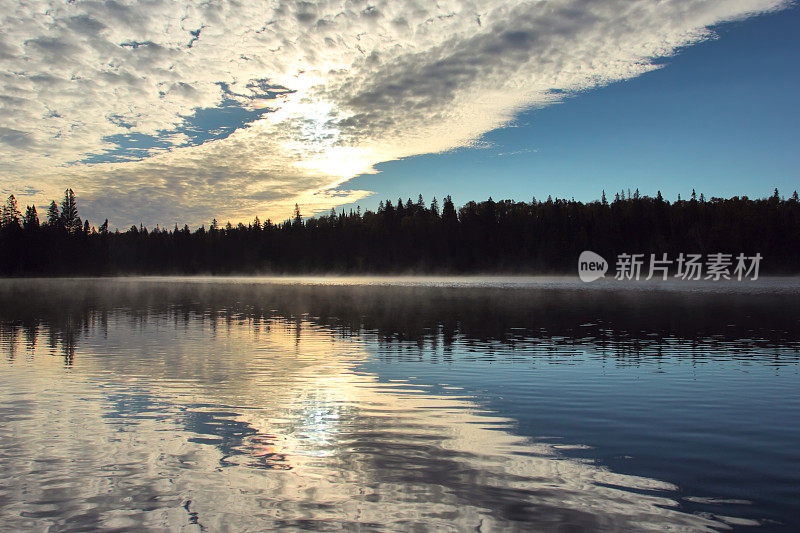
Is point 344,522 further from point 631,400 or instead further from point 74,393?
point 74,393

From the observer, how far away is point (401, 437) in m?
11.0

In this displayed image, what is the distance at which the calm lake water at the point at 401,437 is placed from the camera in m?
7.68

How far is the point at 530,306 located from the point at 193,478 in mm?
43948

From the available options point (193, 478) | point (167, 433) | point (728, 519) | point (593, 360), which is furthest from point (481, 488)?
point (593, 360)
